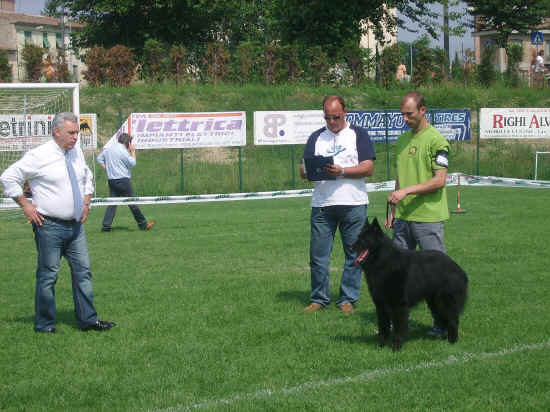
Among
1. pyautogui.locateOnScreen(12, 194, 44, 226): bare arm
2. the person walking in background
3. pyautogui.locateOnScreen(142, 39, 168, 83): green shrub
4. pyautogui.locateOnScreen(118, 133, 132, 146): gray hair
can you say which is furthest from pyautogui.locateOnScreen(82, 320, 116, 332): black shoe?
pyautogui.locateOnScreen(142, 39, 168, 83): green shrub

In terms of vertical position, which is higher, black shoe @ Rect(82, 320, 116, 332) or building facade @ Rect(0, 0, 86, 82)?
building facade @ Rect(0, 0, 86, 82)

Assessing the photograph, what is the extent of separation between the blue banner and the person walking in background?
18727 mm

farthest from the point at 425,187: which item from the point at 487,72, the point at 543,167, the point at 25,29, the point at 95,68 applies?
the point at 25,29

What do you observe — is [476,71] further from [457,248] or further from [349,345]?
[349,345]

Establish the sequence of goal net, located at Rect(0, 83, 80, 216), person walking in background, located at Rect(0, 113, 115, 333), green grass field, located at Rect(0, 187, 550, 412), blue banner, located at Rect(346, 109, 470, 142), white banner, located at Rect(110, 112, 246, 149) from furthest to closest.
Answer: blue banner, located at Rect(346, 109, 470, 142), white banner, located at Rect(110, 112, 246, 149), goal net, located at Rect(0, 83, 80, 216), person walking in background, located at Rect(0, 113, 115, 333), green grass field, located at Rect(0, 187, 550, 412)

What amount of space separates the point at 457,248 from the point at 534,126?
52.0 feet

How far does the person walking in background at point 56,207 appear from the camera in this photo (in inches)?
245

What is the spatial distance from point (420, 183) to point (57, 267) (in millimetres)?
3472

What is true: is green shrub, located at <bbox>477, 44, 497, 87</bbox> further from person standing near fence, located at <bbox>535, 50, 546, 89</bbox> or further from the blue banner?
the blue banner

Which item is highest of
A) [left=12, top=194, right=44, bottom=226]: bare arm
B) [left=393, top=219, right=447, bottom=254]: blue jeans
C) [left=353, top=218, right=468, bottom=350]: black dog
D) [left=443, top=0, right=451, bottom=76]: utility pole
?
[left=443, top=0, right=451, bottom=76]: utility pole

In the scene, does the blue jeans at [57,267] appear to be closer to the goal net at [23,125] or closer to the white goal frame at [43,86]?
the white goal frame at [43,86]

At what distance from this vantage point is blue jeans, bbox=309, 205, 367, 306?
6957 mm

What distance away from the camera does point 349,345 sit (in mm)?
5945

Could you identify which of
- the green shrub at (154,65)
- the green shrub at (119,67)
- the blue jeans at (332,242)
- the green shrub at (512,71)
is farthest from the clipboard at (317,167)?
the green shrub at (512,71)
